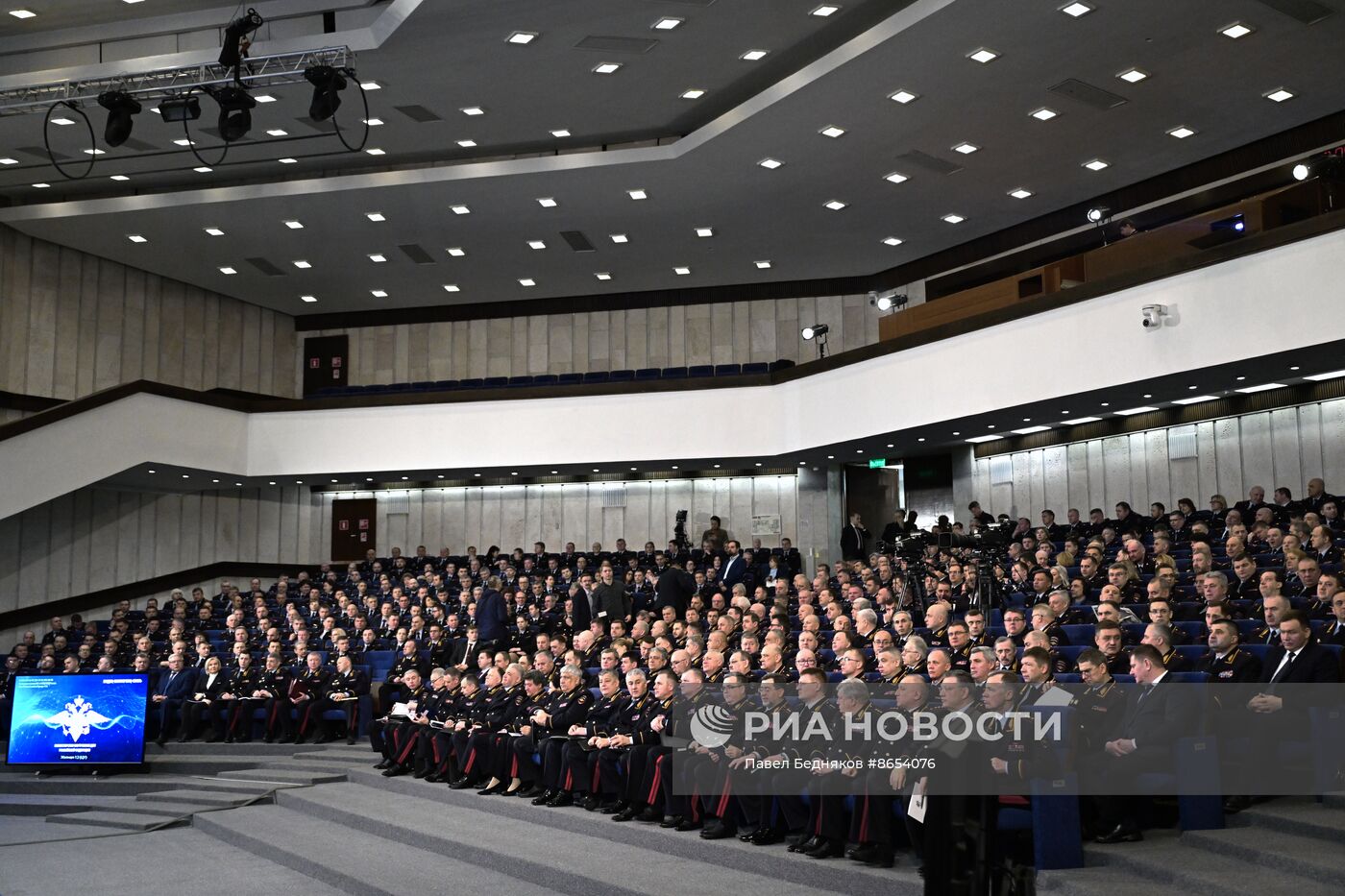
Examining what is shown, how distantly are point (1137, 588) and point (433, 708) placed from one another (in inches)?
230

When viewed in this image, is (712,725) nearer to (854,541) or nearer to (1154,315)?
(1154,315)

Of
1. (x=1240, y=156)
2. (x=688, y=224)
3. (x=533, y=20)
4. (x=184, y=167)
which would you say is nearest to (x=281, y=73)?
(x=533, y=20)

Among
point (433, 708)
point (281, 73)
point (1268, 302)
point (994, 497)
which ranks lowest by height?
point (433, 708)

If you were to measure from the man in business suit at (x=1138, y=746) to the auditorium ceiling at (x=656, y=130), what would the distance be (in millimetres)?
7295

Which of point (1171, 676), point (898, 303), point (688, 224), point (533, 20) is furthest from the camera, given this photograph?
point (688, 224)

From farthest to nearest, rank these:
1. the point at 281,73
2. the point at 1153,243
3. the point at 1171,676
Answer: the point at 1153,243, the point at 281,73, the point at 1171,676

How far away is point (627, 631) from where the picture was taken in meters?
12.3

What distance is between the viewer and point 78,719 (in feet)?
37.5

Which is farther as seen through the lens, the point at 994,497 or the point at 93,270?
the point at 93,270

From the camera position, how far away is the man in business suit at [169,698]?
42.4 ft

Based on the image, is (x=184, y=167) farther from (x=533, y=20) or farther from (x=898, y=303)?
(x=898, y=303)

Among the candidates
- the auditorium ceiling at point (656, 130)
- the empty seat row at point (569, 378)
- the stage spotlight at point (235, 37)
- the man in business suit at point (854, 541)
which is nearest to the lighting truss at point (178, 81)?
the stage spotlight at point (235, 37)

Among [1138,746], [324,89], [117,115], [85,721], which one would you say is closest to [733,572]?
[85,721]

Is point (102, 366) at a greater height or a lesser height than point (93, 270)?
lesser
